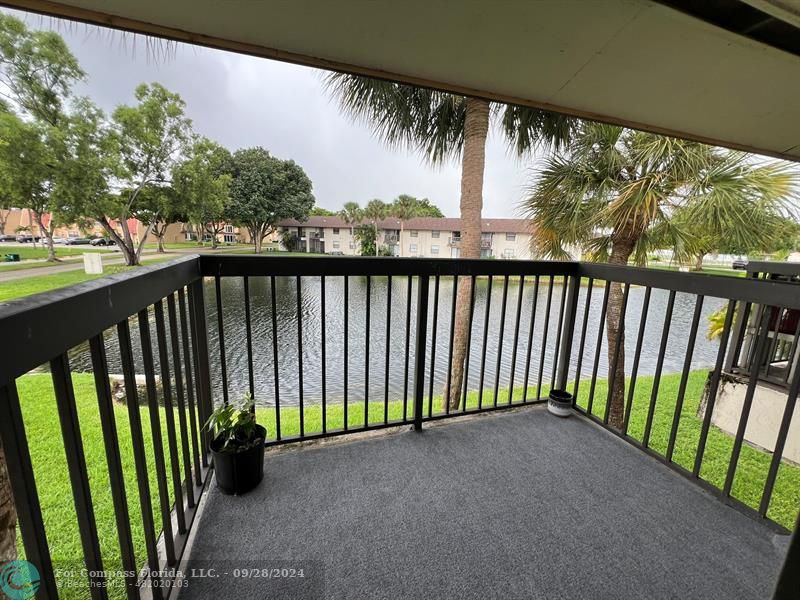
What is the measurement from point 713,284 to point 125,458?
13.2 feet

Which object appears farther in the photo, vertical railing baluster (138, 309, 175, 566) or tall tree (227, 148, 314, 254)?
tall tree (227, 148, 314, 254)

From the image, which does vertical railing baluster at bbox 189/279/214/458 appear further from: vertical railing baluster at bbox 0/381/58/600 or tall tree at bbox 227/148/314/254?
tall tree at bbox 227/148/314/254

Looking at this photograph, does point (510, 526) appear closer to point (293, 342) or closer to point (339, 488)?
point (339, 488)

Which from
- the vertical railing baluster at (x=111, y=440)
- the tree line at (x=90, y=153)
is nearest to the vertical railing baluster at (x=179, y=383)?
the vertical railing baluster at (x=111, y=440)

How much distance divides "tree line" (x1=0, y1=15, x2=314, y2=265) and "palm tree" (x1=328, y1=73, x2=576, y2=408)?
3512 mm

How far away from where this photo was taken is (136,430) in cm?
91

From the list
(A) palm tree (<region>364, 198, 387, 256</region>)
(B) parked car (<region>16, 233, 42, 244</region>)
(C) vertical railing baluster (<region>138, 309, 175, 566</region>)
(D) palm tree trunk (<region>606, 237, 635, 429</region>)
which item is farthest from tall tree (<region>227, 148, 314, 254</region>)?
(C) vertical railing baluster (<region>138, 309, 175, 566</region>)

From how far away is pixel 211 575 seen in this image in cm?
118

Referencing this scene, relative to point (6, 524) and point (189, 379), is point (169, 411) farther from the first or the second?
point (6, 524)

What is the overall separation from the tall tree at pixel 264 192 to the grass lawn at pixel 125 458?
16.8 metres

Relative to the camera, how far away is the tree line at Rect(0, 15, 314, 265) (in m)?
7.38

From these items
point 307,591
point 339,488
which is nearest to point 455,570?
point 307,591

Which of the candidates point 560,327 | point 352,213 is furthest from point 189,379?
point 352,213

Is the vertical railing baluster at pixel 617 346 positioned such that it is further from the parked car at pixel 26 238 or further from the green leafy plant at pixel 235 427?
the parked car at pixel 26 238
